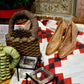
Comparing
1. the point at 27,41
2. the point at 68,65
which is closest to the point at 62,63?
the point at 68,65

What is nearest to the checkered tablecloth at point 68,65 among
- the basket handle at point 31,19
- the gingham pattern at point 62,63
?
the gingham pattern at point 62,63

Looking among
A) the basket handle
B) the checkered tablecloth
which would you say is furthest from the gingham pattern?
the basket handle

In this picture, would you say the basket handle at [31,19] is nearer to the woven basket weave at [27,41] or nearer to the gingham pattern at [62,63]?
the woven basket weave at [27,41]

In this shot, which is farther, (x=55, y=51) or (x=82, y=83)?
(x=55, y=51)

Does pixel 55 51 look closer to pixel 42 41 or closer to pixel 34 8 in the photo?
pixel 42 41

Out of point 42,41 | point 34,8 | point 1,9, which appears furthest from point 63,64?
point 34,8

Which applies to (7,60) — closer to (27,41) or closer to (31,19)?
(27,41)

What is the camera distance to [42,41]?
3.80 feet

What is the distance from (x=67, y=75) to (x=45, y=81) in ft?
0.71

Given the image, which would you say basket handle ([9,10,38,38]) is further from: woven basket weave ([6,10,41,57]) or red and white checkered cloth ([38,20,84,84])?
red and white checkered cloth ([38,20,84,84])

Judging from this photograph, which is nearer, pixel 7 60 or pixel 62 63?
pixel 7 60

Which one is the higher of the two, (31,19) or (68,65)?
(31,19)

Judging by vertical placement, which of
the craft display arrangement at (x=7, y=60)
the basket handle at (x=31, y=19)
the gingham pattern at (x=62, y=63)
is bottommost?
the gingham pattern at (x=62, y=63)

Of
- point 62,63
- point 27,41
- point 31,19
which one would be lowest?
point 62,63
